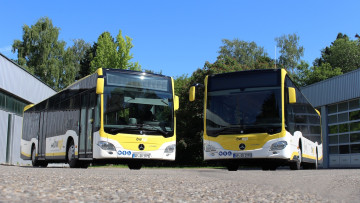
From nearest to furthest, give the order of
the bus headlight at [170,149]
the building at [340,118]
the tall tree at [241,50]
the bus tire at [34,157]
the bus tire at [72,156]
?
the bus headlight at [170,149]
the bus tire at [72,156]
the bus tire at [34,157]
the building at [340,118]
the tall tree at [241,50]

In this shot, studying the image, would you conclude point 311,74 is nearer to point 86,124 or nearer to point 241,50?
point 241,50

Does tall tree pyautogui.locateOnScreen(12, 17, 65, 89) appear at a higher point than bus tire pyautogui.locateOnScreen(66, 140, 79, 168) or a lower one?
higher

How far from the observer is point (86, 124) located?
15219mm

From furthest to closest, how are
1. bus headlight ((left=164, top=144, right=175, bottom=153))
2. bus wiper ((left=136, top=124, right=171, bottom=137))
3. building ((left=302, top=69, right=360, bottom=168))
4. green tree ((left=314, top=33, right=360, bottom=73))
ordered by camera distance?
1. green tree ((left=314, top=33, right=360, bottom=73))
2. building ((left=302, top=69, right=360, bottom=168))
3. bus headlight ((left=164, top=144, right=175, bottom=153))
4. bus wiper ((left=136, top=124, right=171, bottom=137))

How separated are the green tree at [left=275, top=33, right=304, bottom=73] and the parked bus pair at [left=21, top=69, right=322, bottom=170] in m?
50.0

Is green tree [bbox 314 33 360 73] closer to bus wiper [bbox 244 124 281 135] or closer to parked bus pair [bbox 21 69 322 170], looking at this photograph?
parked bus pair [bbox 21 69 322 170]

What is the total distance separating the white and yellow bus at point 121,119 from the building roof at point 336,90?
17.2 meters

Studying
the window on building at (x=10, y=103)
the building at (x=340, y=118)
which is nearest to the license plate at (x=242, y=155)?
the building at (x=340, y=118)

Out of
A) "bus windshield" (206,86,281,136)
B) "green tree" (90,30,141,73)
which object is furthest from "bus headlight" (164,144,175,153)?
"green tree" (90,30,141,73)

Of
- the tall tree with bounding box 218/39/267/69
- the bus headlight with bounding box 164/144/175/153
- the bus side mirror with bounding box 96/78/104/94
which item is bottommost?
the bus headlight with bounding box 164/144/175/153

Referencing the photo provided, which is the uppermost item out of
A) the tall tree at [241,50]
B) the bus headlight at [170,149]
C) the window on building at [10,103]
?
the tall tree at [241,50]

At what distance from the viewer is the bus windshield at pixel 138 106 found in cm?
1440

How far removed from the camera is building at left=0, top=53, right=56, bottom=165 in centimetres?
2705

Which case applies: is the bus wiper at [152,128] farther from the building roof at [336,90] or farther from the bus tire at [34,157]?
the building roof at [336,90]
